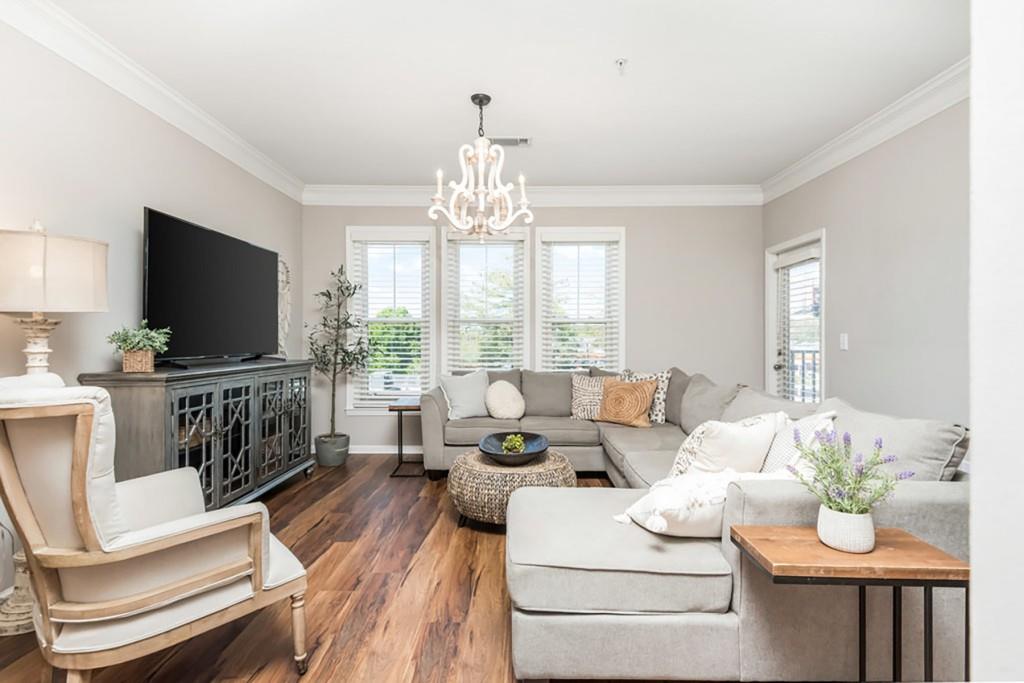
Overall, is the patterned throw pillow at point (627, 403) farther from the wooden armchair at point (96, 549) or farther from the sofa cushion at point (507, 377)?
the wooden armchair at point (96, 549)

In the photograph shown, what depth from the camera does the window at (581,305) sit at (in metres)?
4.90

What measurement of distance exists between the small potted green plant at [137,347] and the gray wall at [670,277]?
2.31 metres

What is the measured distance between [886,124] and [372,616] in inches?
164

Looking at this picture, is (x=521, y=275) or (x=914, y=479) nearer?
(x=914, y=479)

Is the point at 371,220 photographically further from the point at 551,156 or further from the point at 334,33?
the point at 334,33

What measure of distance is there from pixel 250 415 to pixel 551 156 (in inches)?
116

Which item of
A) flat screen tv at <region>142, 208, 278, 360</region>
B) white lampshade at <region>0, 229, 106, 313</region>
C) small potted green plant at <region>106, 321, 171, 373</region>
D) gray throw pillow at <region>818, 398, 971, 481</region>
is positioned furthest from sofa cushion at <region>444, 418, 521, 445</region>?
gray throw pillow at <region>818, 398, 971, 481</region>

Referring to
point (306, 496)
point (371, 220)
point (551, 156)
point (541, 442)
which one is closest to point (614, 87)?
point (551, 156)

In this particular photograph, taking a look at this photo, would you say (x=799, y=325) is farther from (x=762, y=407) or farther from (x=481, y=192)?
(x=481, y=192)

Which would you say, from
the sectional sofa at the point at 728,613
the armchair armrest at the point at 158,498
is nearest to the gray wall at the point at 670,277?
the armchair armrest at the point at 158,498

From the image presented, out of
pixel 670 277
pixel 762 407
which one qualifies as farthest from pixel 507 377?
pixel 762 407

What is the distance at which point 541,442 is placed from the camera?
304 cm

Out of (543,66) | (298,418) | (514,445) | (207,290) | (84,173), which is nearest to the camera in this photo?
(84,173)

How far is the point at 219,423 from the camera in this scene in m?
2.89
